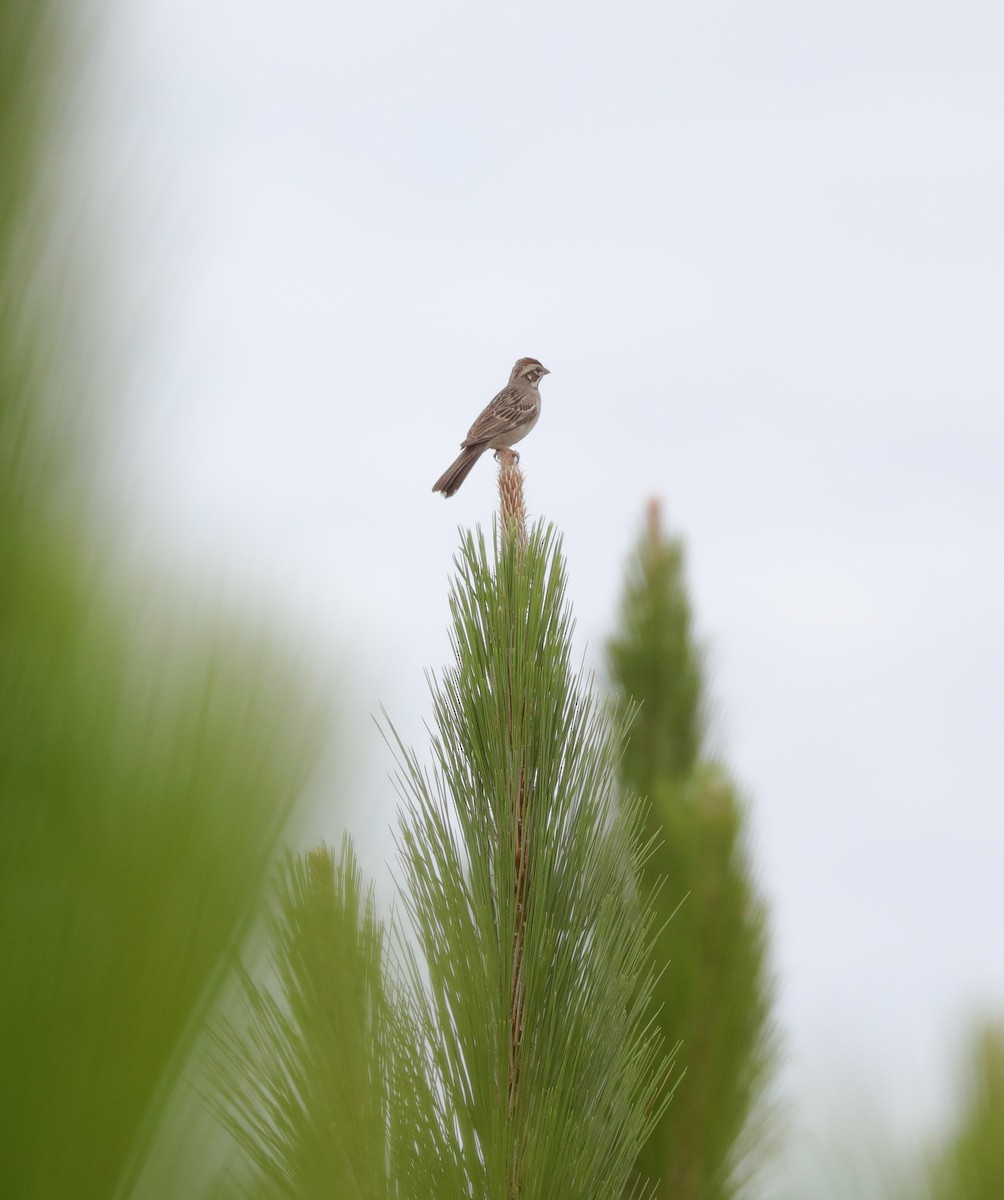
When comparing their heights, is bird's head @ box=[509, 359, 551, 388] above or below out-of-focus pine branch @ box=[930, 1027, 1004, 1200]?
above

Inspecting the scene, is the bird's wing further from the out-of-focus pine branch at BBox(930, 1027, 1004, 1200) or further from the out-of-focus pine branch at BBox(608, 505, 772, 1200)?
the out-of-focus pine branch at BBox(930, 1027, 1004, 1200)

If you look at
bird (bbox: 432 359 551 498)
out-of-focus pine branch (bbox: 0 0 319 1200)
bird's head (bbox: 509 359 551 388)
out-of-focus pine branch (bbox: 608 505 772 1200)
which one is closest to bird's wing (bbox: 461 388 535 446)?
bird (bbox: 432 359 551 498)

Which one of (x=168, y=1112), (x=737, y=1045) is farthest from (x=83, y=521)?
(x=737, y=1045)

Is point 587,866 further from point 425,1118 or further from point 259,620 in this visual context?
point 259,620

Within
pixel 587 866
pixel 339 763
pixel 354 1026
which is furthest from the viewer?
pixel 354 1026

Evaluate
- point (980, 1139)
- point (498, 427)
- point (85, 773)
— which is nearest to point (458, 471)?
point (498, 427)

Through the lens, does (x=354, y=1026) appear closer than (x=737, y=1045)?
Yes

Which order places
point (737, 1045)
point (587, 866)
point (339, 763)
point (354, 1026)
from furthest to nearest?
point (737, 1045), point (354, 1026), point (587, 866), point (339, 763)

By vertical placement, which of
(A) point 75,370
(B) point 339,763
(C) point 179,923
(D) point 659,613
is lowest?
(C) point 179,923

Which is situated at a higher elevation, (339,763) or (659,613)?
(659,613)
